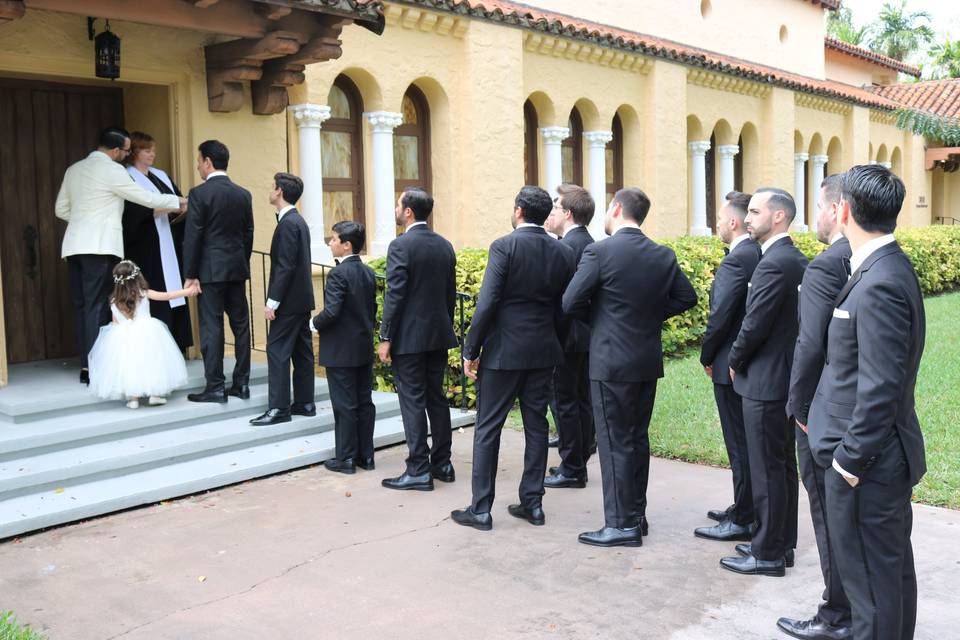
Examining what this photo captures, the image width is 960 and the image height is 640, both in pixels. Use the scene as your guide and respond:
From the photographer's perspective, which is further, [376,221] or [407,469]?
[376,221]

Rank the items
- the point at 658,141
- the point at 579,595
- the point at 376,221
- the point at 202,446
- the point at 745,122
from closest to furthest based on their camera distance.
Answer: the point at 579,595 < the point at 202,446 < the point at 376,221 < the point at 658,141 < the point at 745,122

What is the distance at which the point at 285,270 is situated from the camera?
758cm

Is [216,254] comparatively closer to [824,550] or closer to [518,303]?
[518,303]

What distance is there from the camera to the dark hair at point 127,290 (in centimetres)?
757

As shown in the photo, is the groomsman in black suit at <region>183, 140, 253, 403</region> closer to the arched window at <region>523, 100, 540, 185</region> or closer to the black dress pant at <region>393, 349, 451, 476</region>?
the black dress pant at <region>393, 349, 451, 476</region>

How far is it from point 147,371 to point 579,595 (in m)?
4.10

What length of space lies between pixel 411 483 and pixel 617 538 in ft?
5.78

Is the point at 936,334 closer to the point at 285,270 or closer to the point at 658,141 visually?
the point at 658,141

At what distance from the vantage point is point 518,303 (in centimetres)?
596

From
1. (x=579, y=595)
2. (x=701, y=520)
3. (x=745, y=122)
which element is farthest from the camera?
(x=745, y=122)

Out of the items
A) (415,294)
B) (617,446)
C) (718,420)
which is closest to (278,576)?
(617,446)

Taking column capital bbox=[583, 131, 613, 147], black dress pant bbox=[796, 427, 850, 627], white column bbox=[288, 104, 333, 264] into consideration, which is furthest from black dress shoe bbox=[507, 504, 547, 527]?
column capital bbox=[583, 131, 613, 147]

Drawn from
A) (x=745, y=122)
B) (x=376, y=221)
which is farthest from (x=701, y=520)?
(x=745, y=122)

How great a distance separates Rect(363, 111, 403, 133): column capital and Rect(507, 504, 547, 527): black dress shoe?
6.41 meters
